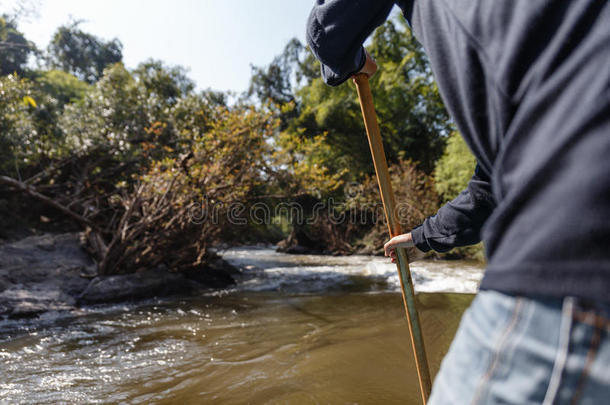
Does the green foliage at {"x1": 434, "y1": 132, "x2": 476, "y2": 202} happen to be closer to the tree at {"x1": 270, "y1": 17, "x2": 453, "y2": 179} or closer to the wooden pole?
the tree at {"x1": 270, "y1": 17, "x2": 453, "y2": 179}

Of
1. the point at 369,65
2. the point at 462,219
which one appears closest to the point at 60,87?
the point at 369,65

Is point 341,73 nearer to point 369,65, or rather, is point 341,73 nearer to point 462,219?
point 369,65

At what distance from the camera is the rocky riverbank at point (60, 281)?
5691 mm

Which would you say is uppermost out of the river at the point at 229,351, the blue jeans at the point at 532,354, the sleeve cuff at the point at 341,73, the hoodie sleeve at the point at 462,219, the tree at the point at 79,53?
the tree at the point at 79,53

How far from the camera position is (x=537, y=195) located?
531mm

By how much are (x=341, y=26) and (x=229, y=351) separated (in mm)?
3397

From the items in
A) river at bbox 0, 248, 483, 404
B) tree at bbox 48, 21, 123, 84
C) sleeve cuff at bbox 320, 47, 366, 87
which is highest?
tree at bbox 48, 21, 123, 84

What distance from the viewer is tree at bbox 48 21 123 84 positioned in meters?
36.6

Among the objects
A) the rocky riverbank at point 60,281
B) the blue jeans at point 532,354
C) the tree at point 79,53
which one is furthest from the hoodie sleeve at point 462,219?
the tree at point 79,53

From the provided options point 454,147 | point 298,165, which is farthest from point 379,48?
point 298,165

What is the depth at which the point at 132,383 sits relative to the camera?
280cm

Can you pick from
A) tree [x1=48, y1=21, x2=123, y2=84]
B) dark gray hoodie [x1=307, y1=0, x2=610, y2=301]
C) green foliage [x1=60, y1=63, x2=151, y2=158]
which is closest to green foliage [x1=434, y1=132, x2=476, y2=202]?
green foliage [x1=60, y1=63, x2=151, y2=158]

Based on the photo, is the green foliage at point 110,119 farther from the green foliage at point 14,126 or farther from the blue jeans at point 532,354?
the blue jeans at point 532,354

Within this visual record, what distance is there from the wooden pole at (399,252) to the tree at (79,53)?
4329cm
